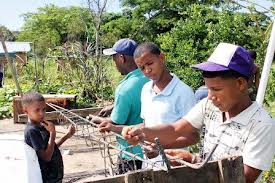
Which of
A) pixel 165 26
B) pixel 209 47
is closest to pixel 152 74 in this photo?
pixel 209 47

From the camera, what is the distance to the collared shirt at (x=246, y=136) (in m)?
1.83

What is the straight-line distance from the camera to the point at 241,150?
1888 millimetres

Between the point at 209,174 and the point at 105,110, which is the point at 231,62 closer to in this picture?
the point at 209,174

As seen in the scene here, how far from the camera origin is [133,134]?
85.7 inches

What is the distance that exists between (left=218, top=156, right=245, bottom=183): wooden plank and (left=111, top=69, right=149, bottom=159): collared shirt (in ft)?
6.49

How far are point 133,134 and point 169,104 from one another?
104 centimetres

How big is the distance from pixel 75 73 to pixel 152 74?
10.4 m

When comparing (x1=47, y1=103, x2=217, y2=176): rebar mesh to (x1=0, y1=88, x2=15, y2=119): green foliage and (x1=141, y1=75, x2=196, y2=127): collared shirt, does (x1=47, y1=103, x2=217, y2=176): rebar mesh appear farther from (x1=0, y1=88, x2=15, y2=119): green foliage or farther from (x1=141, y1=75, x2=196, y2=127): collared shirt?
(x1=0, y1=88, x2=15, y2=119): green foliage

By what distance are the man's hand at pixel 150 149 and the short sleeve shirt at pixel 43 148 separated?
120 centimetres

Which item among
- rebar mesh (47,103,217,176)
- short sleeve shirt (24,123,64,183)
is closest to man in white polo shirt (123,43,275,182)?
rebar mesh (47,103,217,176)

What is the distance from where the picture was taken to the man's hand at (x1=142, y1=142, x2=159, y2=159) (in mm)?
2175

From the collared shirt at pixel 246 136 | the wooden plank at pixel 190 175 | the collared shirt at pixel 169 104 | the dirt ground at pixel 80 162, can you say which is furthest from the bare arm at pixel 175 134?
the dirt ground at pixel 80 162

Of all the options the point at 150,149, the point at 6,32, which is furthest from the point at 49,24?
the point at 150,149

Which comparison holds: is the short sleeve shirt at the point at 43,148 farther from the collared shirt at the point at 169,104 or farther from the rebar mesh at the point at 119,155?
the collared shirt at the point at 169,104
